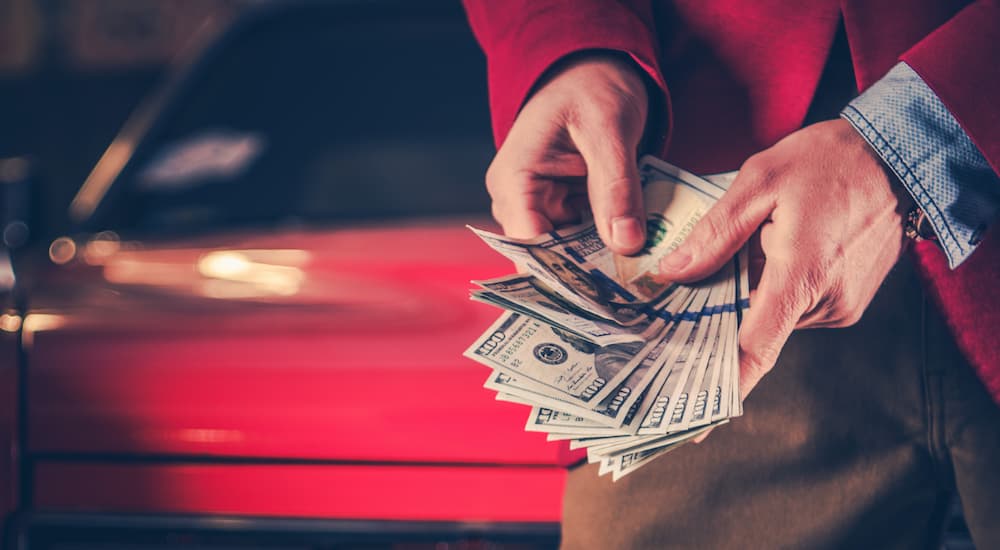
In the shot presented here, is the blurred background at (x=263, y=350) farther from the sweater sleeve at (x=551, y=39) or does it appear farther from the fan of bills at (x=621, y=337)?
the sweater sleeve at (x=551, y=39)

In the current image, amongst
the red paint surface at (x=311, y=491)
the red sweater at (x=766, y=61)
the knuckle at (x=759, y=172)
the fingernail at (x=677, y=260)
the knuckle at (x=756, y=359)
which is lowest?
the red paint surface at (x=311, y=491)

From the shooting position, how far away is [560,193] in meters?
0.89

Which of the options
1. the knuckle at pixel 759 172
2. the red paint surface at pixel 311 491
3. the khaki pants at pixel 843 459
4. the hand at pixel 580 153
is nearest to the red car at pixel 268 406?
the red paint surface at pixel 311 491

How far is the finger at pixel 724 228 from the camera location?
0.76 meters

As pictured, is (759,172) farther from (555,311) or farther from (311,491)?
(311,491)

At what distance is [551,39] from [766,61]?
0.67 feet

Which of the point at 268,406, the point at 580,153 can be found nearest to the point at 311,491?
the point at 268,406

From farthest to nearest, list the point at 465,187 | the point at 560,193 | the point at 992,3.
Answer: the point at 465,187
the point at 560,193
the point at 992,3

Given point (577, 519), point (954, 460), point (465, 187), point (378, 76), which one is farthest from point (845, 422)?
point (378, 76)

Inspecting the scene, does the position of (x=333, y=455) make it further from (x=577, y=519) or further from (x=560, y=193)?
(x=560, y=193)

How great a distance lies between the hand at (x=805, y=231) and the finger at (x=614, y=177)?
0.06m

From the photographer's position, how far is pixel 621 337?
77 centimetres

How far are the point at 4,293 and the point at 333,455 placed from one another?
54cm

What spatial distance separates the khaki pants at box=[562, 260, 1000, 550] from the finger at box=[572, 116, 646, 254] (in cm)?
19
